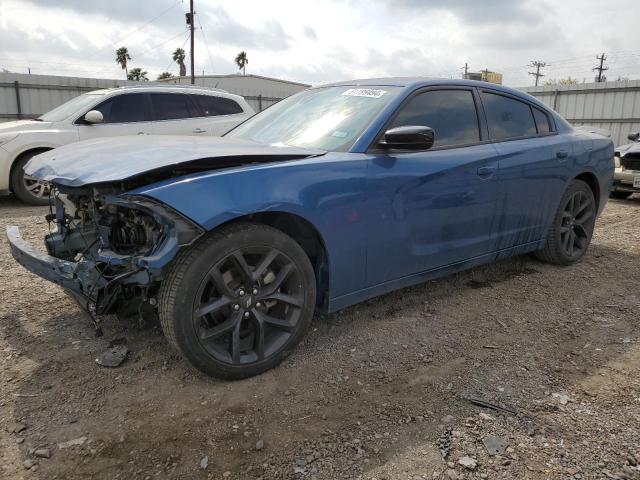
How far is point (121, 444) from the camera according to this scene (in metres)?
2.25

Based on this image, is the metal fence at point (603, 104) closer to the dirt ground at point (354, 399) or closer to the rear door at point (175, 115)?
the rear door at point (175, 115)

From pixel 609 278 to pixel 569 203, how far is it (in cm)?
75

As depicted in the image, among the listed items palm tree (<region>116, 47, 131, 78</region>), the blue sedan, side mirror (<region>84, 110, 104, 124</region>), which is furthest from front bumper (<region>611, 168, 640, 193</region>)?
palm tree (<region>116, 47, 131, 78</region>)

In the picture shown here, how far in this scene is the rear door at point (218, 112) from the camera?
870 centimetres

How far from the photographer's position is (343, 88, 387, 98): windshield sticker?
349 centimetres

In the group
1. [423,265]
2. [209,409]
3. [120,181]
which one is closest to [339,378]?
[209,409]

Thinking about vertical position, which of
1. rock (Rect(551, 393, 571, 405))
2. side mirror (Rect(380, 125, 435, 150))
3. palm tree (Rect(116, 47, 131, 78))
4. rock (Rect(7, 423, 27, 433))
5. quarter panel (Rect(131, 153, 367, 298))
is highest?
palm tree (Rect(116, 47, 131, 78))

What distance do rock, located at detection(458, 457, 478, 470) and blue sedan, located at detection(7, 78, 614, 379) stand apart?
3.66ft

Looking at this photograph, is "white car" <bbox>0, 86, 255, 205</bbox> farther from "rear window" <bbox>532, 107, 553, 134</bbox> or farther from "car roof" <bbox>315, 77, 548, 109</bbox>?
"rear window" <bbox>532, 107, 553, 134</bbox>

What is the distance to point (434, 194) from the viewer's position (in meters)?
3.36

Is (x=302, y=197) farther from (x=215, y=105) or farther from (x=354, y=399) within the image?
(x=215, y=105)

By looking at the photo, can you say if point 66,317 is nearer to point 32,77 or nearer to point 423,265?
point 423,265

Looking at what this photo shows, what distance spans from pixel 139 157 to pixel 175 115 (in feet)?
20.4

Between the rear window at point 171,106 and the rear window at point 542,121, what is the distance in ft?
19.1
